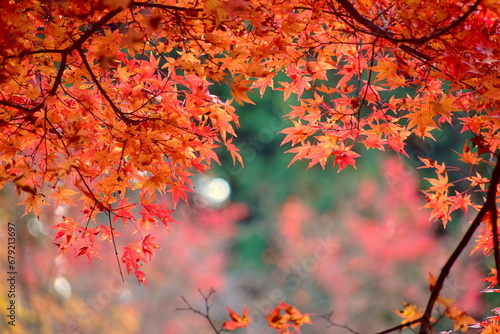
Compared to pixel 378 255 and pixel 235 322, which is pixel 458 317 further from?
pixel 378 255

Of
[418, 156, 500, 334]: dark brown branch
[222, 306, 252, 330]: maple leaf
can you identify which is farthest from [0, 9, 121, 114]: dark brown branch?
[418, 156, 500, 334]: dark brown branch

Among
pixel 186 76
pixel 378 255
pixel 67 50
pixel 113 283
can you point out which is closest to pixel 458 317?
pixel 186 76

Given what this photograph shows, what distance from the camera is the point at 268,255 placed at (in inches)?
245

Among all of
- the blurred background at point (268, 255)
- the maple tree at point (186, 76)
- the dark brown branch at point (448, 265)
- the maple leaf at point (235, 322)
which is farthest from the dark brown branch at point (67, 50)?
the blurred background at point (268, 255)

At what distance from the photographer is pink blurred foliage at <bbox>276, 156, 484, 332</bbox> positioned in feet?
17.9

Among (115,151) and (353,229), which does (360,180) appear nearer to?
(353,229)

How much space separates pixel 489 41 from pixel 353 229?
14.0 feet

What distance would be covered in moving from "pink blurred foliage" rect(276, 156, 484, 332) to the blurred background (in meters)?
0.01

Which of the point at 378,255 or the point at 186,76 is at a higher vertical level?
the point at 378,255

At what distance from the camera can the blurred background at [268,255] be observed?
5074 millimetres

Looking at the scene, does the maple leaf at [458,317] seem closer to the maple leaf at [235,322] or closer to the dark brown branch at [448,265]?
the dark brown branch at [448,265]

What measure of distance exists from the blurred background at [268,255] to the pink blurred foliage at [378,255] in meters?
0.01

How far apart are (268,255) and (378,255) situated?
53.2 inches

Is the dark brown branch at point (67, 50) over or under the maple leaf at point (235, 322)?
over
